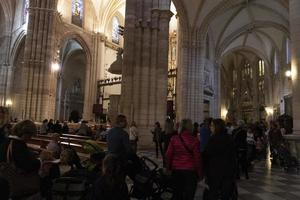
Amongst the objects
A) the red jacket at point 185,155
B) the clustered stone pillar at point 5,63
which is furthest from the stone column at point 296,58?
the clustered stone pillar at point 5,63

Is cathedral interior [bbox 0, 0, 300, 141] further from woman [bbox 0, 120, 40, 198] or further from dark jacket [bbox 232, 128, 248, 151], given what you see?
woman [bbox 0, 120, 40, 198]

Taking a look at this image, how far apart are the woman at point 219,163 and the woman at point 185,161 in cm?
18

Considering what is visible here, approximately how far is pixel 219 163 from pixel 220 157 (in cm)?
8

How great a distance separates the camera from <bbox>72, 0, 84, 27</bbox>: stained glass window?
28859 mm

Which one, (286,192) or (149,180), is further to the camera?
(286,192)

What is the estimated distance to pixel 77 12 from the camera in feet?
95.9

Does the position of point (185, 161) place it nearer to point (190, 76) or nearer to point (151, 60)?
point (151, 60)

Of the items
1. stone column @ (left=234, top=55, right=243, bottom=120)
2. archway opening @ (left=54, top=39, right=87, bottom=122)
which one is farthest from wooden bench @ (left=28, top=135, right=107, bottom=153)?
stone column @ (left=234, top=55, right=243, bottom=120)

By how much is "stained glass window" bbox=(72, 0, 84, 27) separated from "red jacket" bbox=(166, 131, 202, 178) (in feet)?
90.0

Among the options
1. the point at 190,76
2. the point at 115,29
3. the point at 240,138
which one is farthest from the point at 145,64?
the point at 115,29

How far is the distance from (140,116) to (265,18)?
1952cm

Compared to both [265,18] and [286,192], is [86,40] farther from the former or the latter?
[286,192]

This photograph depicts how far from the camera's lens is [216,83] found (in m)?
27.8

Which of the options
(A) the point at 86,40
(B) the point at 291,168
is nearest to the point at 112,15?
(A) the point at 86,40
